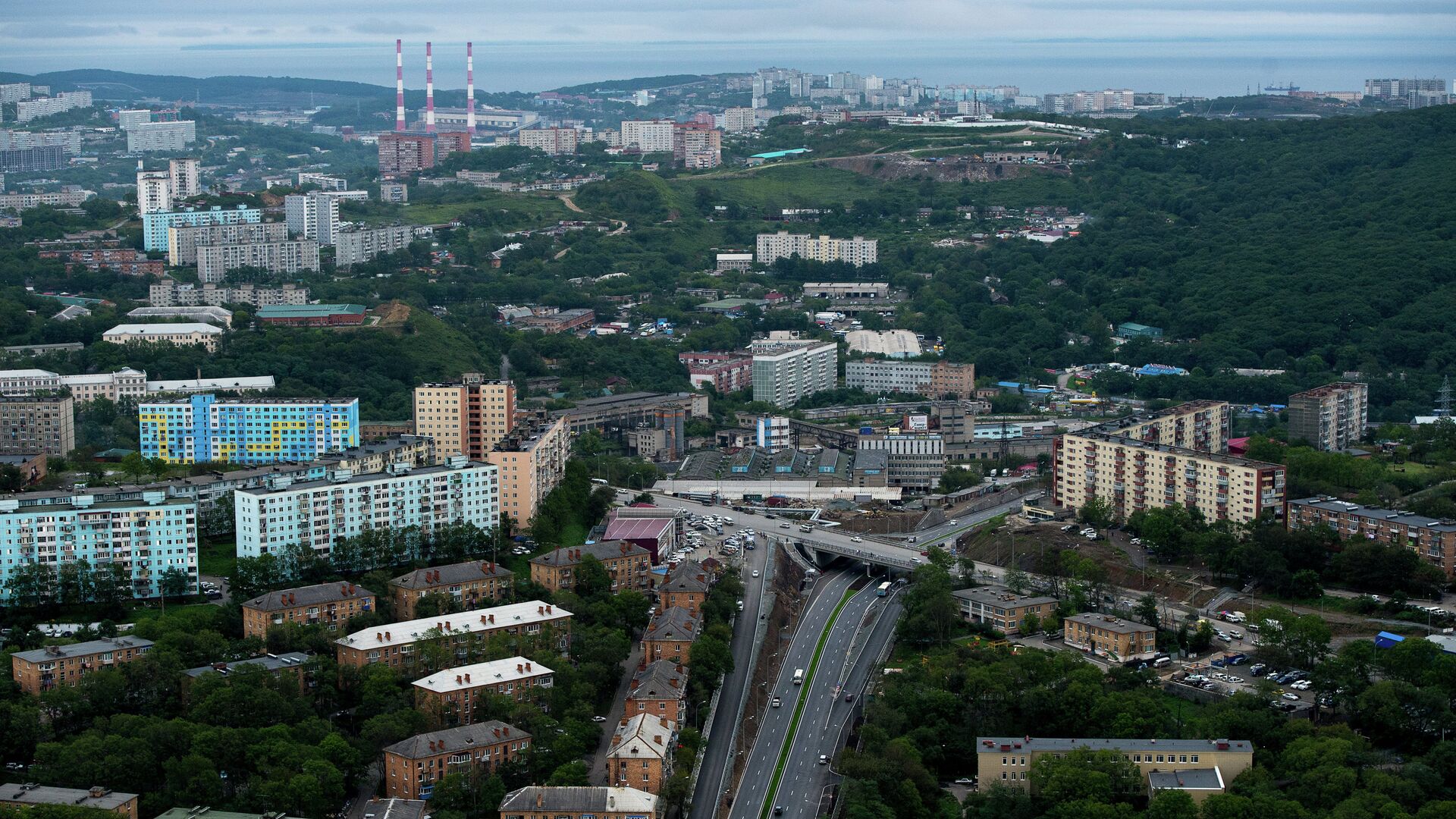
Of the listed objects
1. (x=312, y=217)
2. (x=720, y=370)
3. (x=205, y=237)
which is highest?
(x=312, y=217)

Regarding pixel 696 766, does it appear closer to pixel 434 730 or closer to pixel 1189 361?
pixel 434 730

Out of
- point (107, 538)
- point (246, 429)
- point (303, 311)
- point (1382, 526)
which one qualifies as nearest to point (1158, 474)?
point (1382, 526)

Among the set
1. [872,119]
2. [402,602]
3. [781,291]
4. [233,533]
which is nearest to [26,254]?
[781,291]

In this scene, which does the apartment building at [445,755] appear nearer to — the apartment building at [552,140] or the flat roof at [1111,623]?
the flat roof at [1111,623]

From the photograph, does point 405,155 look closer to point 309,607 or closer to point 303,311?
point 303,311

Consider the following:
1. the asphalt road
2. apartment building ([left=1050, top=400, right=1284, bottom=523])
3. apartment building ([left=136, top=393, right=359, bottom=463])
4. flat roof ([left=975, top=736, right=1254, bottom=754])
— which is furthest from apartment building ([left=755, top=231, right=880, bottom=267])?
flat roof ([left=975, top=736, right=1254, bottom=754])

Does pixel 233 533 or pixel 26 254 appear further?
pixel 26 254
